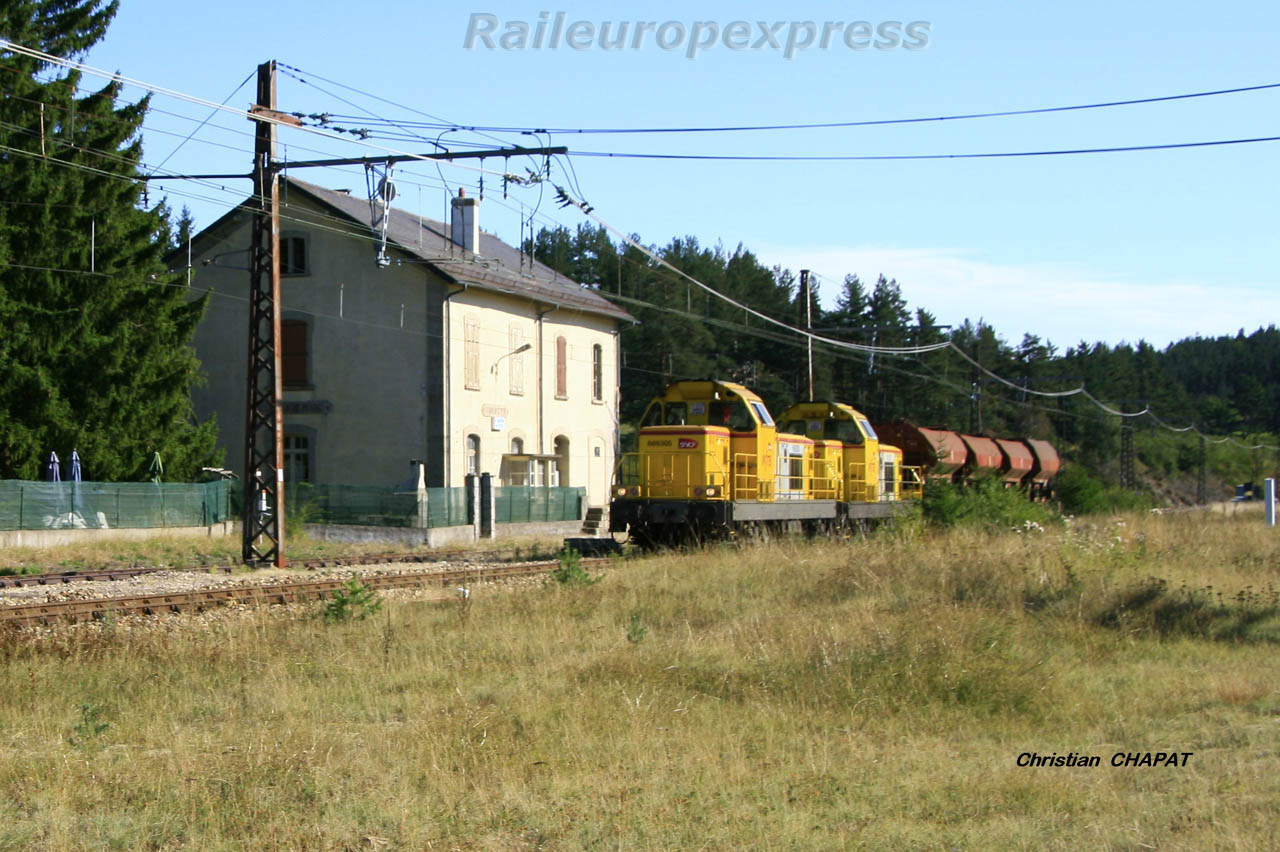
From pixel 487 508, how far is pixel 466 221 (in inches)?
444

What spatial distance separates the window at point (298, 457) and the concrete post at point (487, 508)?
6753 mm

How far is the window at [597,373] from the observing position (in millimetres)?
45938

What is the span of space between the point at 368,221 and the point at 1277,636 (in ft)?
104

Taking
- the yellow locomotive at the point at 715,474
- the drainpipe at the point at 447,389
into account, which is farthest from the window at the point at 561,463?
the yellow locomotive at the point at 715,474

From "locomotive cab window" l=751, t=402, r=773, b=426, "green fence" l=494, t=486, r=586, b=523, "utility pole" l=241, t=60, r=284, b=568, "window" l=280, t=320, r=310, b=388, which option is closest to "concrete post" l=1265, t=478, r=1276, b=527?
"locomotive cab window" l=751, t=402, r=773, b=426

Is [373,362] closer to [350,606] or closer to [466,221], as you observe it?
[466,221]

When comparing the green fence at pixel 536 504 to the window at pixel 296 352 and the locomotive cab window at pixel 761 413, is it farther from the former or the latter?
the locomotive cab window at pixel 761 413

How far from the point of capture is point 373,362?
38.5m

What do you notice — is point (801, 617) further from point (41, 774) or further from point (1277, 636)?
point (41, 774)

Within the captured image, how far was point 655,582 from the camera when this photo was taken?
56.2 feet

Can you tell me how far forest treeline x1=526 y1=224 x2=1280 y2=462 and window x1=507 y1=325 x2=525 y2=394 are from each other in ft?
74.0

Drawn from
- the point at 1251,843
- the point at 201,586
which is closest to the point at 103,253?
the point at 201,586

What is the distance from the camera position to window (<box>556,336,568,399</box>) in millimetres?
43406

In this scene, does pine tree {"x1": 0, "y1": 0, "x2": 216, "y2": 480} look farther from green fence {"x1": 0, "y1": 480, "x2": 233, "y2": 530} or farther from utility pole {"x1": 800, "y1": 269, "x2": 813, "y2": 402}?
utility pole {"x1": 800, "y1": 269, "x2": 813, "y2": 402}
